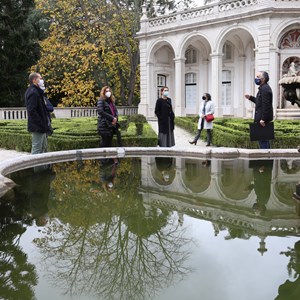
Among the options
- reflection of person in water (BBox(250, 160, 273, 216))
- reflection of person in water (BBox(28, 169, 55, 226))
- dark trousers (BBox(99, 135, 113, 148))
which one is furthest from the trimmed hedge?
reflection of person in water (BBox(250, 160, 273, 216))

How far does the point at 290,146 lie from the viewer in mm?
10273

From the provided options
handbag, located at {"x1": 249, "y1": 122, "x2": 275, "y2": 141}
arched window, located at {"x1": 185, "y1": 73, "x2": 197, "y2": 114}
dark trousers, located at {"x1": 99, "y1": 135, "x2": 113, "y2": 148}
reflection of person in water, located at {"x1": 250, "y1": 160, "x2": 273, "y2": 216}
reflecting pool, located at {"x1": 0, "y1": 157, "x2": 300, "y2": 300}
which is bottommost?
reflecting pool, located at {"x1": 0, "y1": 157, "x2": 300, "y2": 300}

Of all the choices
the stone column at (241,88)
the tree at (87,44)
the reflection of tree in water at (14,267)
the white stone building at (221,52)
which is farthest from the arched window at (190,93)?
the reflection of tree in water at (14,267)

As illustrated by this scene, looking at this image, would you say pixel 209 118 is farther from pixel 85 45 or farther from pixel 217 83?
pixel 85 45

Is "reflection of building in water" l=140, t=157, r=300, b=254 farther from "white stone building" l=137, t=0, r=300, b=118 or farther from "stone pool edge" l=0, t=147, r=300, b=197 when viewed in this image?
"white stone building" l=137, t=0, r=300, b=118

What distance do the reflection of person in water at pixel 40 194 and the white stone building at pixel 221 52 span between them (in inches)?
623

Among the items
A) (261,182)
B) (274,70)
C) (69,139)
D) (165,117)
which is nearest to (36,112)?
(69,139)

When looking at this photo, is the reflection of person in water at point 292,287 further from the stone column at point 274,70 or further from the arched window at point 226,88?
the arched window at point 226,88

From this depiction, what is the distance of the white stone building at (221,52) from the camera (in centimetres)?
1986

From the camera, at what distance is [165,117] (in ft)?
31.0

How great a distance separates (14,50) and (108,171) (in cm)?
1904

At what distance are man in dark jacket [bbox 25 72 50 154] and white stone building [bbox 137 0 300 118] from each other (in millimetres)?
14775

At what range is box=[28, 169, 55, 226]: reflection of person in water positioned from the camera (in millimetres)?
4187

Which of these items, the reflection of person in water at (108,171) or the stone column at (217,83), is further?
the stone column at (217,83)
